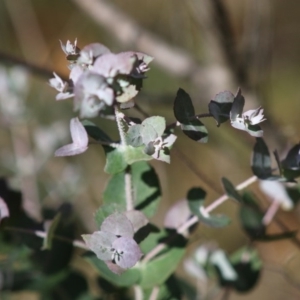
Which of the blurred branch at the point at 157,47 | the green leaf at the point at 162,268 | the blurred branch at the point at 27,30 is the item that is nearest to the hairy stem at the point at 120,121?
the green leaf at the point at 162,268

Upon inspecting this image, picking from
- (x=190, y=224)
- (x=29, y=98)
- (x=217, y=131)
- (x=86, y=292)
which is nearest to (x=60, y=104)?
(x=29, y=98)

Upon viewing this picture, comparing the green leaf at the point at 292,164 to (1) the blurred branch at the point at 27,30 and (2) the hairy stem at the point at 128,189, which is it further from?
(1) the blurred branch at the point at 27,30

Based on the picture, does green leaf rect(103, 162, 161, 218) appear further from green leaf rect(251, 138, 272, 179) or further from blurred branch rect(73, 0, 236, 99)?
blurred branch rect(73, 0, 236, 99)

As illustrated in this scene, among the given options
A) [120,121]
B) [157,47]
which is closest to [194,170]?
[120,121]

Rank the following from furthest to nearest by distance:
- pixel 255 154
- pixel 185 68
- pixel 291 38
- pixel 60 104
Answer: pixel 291 38, pixel 60 104, pixel 185 68, pixel 255 154

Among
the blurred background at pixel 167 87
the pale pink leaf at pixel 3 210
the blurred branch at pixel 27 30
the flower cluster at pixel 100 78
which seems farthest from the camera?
the blurred branch at pixel 27 30

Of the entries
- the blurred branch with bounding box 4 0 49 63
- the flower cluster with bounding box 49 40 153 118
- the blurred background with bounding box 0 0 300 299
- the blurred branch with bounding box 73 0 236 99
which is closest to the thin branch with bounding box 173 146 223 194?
the blurred background with bounding box 0 0 300 299

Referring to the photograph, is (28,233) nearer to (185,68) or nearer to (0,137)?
(185,68)
